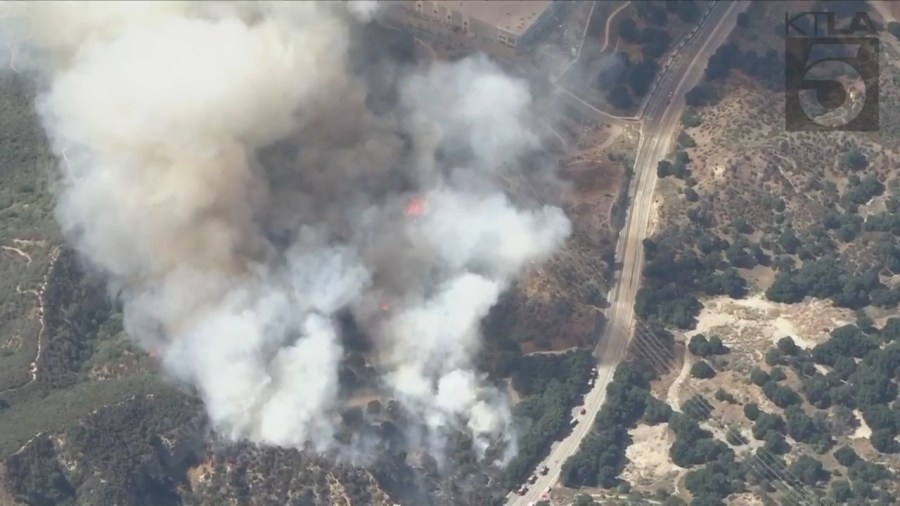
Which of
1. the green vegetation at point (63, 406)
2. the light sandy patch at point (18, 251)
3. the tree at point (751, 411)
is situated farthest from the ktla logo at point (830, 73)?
the light sandy patch at point (18, 251)

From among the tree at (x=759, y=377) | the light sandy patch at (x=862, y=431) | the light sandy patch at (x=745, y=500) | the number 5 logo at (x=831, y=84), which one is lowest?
the light sandy patch at (x=745, y=500)

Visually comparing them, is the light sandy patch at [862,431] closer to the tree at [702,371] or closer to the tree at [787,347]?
the tree at [787,347]

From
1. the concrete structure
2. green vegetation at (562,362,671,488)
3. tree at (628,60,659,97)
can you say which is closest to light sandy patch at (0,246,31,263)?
the concrete structure

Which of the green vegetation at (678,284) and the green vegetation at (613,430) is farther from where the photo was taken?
the green vegetation at (678,284)

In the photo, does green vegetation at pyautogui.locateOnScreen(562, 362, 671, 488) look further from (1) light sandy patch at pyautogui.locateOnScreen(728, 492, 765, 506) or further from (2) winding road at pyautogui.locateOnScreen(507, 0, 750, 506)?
(1) light sandy patch at pyautogui.locateOnScreen(728, 492, 765, 506)

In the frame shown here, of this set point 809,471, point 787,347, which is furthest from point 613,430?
point 787,347

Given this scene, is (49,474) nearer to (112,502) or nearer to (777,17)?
(112,502)

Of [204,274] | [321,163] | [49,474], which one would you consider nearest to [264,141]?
[321,163]
